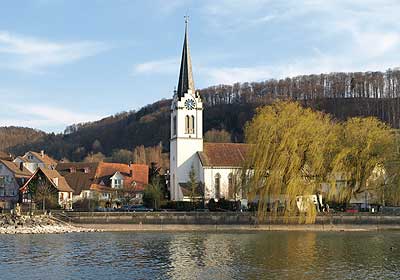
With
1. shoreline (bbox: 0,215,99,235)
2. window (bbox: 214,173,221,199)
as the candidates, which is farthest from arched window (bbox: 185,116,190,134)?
shoreline (bbox: 0,215,99,235)

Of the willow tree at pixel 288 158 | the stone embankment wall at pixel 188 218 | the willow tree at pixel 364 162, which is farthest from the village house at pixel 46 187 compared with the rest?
the willow tree at pixel 364 162

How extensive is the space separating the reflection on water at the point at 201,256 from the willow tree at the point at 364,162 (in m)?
8.95

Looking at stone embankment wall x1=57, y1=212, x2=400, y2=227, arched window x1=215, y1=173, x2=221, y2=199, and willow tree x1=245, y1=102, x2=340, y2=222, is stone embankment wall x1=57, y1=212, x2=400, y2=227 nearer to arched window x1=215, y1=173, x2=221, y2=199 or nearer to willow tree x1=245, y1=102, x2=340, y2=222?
willow tree x1=245, y1=102, x2=340, y2=222

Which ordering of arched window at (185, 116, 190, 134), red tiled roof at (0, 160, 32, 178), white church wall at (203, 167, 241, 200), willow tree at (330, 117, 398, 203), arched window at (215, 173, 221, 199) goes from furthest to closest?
red tiled roof at (0, 160, 32, 178) < arched window at (185, 116, 190, 134) < arched window at (215, 173, 221, 199) < white church wall at (203, 167, 241, 200) < willow tree at (330, 117, 398, 203)

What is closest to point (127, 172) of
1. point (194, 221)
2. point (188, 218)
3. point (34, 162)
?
point (34, 162)

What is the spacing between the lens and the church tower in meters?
80.1

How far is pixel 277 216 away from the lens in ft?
192

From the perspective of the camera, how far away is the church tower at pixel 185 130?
80.1 meters

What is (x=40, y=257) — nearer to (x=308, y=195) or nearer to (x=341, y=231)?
(x=308, y=195)

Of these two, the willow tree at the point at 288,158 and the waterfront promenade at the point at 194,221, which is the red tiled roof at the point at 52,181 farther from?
the willow tree at the point at 288,158

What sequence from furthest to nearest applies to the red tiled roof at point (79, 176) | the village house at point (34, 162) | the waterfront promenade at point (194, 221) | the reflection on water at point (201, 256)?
the village house at point (34, 162)
the red tiled roof at point (79, 176)
the waterfront promenade at point (194, 221)
the reflection on water at point (201, 256)

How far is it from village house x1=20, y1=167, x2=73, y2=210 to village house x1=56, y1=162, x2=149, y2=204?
4472mm

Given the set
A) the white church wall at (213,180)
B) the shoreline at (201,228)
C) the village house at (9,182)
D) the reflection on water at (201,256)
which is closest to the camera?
the reflection on water at (201,256)

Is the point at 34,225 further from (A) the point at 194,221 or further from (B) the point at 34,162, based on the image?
(B) the point at 34,162
